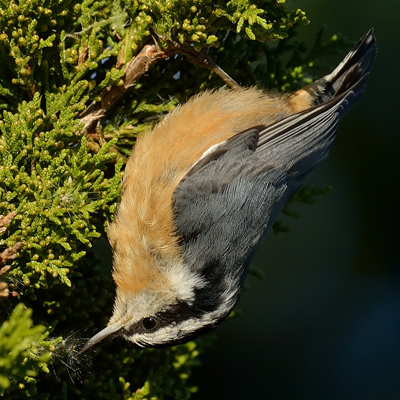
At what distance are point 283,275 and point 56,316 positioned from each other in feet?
7.43

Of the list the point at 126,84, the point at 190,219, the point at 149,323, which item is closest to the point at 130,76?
the point at 126,84

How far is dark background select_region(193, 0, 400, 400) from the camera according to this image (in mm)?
3967

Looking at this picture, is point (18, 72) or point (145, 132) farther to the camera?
point (145, 132)

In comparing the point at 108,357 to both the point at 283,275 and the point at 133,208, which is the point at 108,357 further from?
the point at 283,275

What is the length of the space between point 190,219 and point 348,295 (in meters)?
2.01

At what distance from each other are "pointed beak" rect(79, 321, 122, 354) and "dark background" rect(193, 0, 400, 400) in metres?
1.34

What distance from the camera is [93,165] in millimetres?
2447

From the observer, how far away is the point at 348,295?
165 inches

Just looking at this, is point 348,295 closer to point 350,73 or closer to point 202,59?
point 350,73

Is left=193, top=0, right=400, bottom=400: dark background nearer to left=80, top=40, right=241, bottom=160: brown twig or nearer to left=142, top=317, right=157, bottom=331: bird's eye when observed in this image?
left=142, top=317, right=157, bottom=331: bird's eye

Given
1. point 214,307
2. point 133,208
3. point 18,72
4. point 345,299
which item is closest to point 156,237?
point 133,208

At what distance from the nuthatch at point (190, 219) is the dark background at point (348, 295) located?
1329 millimetres

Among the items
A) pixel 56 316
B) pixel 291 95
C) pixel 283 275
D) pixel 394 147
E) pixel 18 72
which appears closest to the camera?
pixel 18 72

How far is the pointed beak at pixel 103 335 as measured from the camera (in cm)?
257
